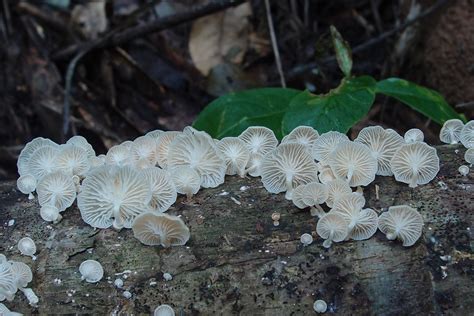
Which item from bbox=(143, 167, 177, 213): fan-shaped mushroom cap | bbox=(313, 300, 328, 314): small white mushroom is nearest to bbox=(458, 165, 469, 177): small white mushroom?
bbox=(313, 300, 328, 314): small white mushroom

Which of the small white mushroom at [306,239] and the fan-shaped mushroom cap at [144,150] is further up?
the fan-shaped mushroom cap at [144,150]

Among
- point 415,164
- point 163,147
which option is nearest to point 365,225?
point 415,164

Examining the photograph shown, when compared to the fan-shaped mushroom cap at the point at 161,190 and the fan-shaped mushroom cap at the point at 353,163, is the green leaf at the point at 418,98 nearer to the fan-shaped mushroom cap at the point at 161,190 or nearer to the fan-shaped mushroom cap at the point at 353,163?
the fan-shaped mushroom cap at the point at 353,163

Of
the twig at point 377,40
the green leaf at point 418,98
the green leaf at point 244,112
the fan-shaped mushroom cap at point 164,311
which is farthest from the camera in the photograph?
the twig at point 377,40

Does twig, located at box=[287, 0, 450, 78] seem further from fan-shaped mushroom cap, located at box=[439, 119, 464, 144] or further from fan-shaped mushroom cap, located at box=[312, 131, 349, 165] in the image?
fan-shaped mushroom cap, located at box=[312, 131, 349, 165]

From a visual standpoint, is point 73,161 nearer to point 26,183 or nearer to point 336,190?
point 26,183

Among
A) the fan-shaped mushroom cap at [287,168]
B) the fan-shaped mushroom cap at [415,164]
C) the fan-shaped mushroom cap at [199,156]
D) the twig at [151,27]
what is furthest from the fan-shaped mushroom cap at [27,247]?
the twig at [151,27]
